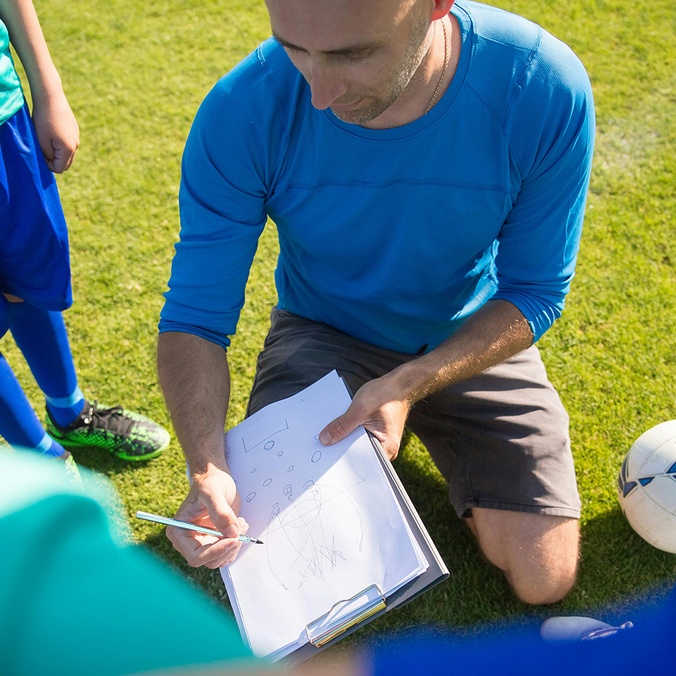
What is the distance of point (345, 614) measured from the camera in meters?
1.62

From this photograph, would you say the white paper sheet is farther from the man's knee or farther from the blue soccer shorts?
the blue soccer shorts

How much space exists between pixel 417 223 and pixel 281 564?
0.92 metres

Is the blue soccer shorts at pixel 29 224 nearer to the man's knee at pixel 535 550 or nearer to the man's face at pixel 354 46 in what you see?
the man's face at pixel 354 46

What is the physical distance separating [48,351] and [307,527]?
3.83ft

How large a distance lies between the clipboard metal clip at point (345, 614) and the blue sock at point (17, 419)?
1.23 metres

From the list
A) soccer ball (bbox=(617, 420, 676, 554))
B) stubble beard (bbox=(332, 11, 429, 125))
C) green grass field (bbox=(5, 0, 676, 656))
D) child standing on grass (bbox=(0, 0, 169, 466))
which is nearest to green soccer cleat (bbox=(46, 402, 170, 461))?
green grass field (bbox=(5, 0, 676, 656))

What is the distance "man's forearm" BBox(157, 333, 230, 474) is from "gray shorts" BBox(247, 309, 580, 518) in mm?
208

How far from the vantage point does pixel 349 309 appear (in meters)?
2.21

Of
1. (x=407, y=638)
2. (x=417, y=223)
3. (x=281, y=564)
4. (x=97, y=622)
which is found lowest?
(x=407, y=638)

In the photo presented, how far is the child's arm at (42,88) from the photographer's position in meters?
2.05

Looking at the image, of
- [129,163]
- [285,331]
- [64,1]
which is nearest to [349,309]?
[285,331]

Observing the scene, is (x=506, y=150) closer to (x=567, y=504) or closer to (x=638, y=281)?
(x=567, y=504)

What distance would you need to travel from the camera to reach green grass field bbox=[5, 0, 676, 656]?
2.42 meters

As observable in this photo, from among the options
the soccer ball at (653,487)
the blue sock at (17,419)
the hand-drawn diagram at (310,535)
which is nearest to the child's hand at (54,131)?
the blue sock at (17,419)
